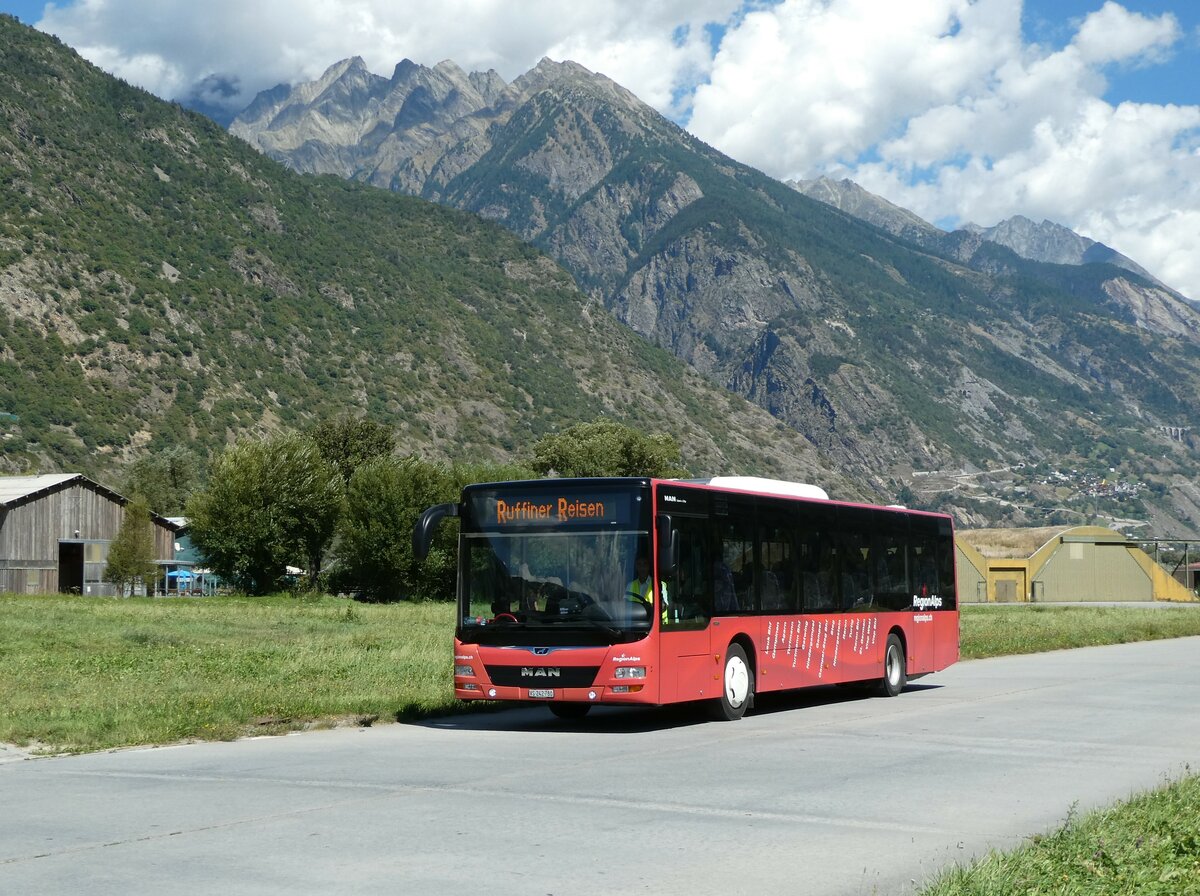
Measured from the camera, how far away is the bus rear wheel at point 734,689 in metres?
18.0

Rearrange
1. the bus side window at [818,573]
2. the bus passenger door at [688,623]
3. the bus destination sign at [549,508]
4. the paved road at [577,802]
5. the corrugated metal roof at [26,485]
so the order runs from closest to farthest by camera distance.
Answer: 1. the paved road at [577,802]
2. the bus passenger door at [688,623]
3. the bus destination sign at [549,508]
4. the bus side window at [818,573]
5. the corrugated metal roof at [26,485]

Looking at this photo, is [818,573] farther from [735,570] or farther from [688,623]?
[688,623]

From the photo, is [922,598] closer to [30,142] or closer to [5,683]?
[5,683]

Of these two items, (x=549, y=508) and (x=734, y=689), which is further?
(x=734, y=689)

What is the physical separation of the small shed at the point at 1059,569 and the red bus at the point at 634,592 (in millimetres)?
80554

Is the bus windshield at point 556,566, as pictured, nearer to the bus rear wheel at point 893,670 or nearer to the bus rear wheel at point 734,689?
the bus rear wheel at point 734,689

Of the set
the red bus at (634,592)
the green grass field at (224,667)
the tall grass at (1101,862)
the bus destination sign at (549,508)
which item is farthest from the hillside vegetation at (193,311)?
the tall grass at (1101,862)

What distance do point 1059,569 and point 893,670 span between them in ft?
270

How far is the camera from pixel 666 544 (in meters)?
16.4

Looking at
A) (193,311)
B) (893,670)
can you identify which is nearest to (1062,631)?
(893,670)

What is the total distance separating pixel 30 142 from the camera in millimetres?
144500

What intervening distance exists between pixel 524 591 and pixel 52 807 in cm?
736

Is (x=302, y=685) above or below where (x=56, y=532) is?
below

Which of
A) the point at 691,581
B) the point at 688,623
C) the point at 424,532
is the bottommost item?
the point at 688,623
